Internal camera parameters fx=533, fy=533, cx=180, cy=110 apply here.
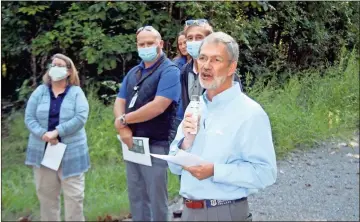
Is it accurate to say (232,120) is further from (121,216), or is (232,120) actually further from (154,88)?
(121,216)

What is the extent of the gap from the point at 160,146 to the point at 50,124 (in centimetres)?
90

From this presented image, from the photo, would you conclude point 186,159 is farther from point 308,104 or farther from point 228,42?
point 308,104

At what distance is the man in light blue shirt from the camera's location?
6.14 ft

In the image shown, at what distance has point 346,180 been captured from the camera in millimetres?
4617

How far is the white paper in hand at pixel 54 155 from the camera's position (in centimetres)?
360

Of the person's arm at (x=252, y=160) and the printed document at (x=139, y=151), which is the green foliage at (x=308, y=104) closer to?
the printed document at (x=139, y=151)

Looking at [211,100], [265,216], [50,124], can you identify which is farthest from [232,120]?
[265,216]

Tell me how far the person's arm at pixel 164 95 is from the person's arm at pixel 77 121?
Result: 2.42 feet

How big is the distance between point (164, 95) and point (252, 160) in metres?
1.08

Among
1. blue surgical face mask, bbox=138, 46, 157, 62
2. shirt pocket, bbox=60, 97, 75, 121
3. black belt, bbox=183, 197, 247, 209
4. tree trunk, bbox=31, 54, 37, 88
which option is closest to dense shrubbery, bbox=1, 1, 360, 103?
tree trunk, bbox=31, 54, 37, 88

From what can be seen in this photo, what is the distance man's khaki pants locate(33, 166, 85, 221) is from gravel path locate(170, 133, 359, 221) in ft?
2.39

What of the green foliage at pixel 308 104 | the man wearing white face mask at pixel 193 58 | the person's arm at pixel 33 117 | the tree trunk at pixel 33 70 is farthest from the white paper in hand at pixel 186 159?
the tree trunk at pixel 33 70

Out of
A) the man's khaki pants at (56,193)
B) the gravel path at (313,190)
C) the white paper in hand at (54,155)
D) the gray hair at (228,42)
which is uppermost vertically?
the gray hair at (228,42)

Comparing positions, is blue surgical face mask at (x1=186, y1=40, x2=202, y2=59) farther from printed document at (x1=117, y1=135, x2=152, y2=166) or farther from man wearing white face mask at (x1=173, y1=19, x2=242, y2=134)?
printed document at (x1=117, y1=135, x2=152, y2=166)
